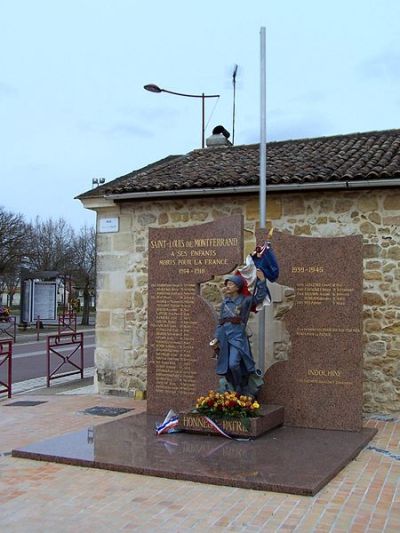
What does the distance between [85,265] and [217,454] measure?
113 feet

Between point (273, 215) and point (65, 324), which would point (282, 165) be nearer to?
point (273, 215)

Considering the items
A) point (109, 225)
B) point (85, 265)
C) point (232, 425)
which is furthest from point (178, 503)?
point (85, 265)

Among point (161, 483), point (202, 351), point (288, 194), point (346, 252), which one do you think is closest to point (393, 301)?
point (346, 252)

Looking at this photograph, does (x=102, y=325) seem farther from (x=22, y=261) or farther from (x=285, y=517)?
(x=22, y=261)

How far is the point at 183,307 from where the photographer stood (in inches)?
327

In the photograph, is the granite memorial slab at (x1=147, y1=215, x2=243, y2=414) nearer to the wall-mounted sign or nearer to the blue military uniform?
the blue military uniform

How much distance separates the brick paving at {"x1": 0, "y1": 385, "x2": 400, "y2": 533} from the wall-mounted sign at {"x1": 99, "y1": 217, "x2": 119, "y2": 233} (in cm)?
480

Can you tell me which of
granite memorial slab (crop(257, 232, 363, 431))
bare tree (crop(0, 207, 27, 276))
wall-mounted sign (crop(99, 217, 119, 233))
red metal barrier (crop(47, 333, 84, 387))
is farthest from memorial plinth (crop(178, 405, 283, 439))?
bare tree (crop(0, 207, 27, 276))

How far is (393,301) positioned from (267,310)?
1785 mm

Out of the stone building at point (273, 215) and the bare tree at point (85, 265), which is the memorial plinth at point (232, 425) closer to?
the stone building at point (273, 215)

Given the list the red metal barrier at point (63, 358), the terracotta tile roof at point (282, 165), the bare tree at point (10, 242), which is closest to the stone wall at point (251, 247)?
the terracotta tile roof at point (282, 165)

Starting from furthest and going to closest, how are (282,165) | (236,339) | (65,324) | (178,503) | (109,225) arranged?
(65,324), (109,225), (282,165), (236,339), (178,503)

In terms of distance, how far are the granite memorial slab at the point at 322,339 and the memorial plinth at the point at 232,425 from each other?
24.1 inches

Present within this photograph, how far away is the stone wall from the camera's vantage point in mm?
8711
